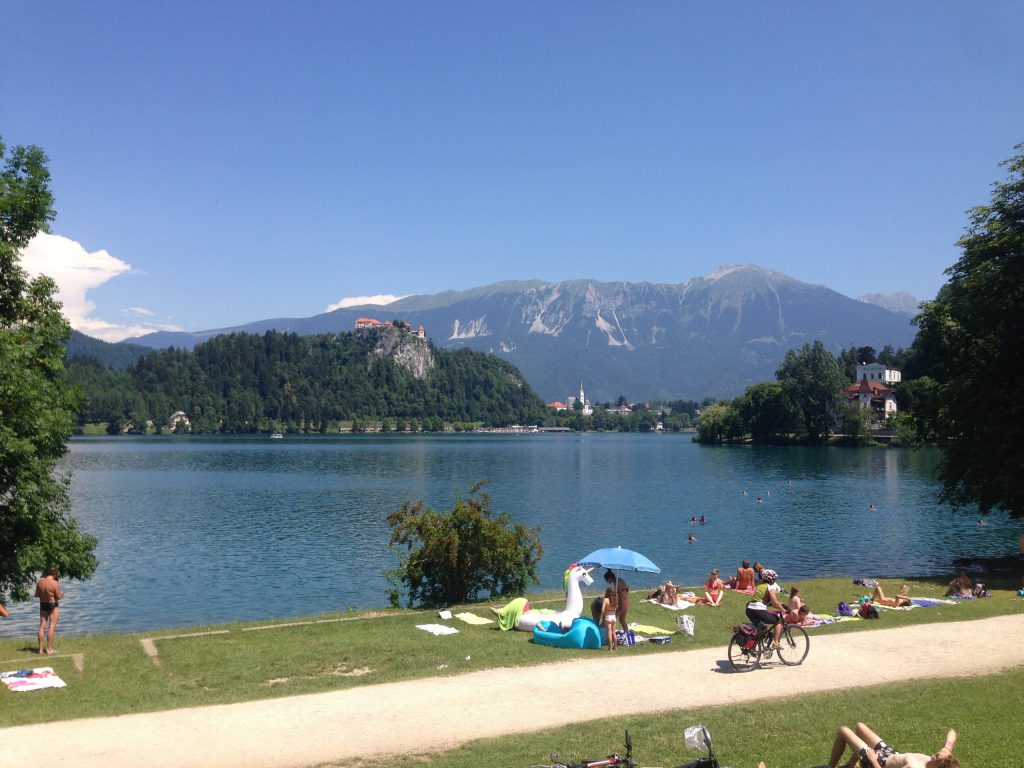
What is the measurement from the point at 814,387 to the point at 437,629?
136m

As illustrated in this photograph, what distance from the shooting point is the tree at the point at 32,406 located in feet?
59.0

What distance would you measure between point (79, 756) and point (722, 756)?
28.1ft

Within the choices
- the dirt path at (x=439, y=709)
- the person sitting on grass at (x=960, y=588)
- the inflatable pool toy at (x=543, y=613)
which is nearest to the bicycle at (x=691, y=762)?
the dirt path at (x=439, y=709)

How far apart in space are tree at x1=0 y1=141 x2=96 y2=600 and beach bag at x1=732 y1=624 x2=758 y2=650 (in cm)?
1566

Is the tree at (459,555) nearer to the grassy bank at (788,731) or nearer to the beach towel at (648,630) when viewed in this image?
the beach towel at (648,630)

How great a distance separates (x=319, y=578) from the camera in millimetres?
34781

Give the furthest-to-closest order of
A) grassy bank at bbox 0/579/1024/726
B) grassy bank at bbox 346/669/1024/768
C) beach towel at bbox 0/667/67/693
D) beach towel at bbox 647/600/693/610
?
beach towel at bbox 647/600/693/610
beach towel at bbox 0/667/67/693
grassy bank at bbox 0/579/1024/726
grassy bank at bbox 346/669/1024/768

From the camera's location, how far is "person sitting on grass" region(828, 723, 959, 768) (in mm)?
7569

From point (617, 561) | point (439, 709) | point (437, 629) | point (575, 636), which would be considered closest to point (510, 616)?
point (437, 629)

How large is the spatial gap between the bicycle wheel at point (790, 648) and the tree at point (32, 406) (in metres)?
16.6

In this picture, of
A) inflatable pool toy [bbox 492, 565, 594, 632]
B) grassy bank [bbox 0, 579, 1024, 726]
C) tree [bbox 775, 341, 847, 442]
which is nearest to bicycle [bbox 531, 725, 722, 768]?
grassy bank [bbox 0, 579, 1024, 726]

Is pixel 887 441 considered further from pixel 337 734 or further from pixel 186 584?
pixel 337 734

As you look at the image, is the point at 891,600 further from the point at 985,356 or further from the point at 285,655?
the point at 285,655

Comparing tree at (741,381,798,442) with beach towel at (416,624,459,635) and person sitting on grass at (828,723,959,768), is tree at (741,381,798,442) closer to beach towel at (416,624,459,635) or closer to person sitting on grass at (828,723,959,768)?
beach towel at (416,624,459,635)
